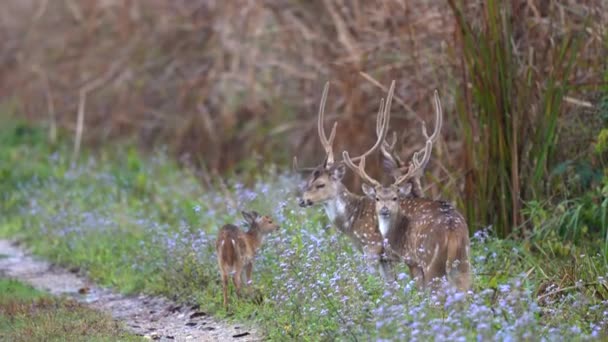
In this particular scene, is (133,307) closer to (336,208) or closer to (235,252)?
(235,252)

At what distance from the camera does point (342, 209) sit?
10.7m

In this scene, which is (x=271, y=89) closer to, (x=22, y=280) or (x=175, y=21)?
(x=175, y=21)

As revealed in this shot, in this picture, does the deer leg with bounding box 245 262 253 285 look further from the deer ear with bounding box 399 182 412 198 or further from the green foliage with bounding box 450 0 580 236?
the green foliage with bounding box 450 0 580 236

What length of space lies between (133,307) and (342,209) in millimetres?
2064

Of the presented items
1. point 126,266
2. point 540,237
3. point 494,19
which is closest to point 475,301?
point 540,237

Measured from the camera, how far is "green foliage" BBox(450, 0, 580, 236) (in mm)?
11070

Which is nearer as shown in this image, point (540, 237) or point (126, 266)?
point (540, 237)

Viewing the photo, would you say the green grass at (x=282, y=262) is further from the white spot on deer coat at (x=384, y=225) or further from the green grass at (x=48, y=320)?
the green grass at (x=48, y=320)

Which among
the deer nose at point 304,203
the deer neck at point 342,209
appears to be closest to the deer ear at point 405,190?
the deer neck at point 342,209

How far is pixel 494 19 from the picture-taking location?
11102 mm

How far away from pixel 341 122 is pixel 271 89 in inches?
99.3

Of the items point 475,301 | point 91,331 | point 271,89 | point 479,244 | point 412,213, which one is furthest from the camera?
point 271,89

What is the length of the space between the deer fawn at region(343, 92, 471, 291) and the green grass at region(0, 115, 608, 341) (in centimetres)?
30

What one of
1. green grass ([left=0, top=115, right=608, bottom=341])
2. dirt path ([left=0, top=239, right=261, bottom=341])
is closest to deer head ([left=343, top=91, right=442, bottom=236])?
green grass ([left=0, top=115, right=608, bottom=341])
